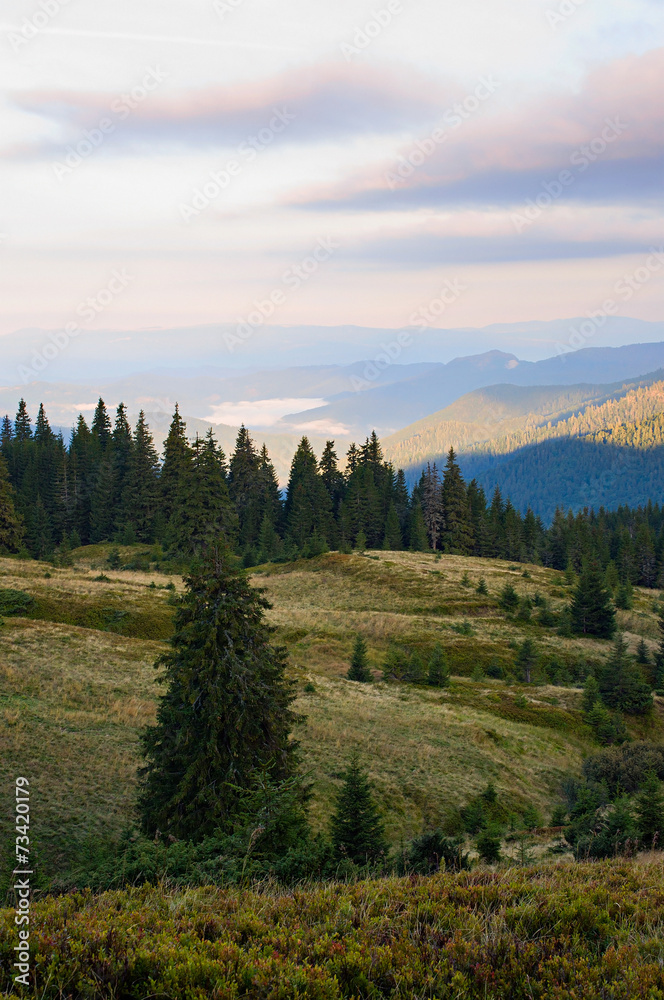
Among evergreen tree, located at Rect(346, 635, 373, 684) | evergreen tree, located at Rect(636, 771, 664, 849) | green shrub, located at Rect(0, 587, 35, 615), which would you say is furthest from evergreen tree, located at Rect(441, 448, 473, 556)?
evergreen tree, located at Rect(636, 771, 664, 849)

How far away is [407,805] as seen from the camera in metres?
18.3

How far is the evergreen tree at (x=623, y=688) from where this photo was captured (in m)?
33.2

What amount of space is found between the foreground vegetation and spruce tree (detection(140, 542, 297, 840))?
4.90 metres

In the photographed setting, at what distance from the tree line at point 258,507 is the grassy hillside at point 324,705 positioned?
20735 mm

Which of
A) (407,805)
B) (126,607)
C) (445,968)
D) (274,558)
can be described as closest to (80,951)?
(445,968)

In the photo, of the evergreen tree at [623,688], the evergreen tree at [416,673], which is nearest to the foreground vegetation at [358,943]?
the evergreen tree at [416,673]

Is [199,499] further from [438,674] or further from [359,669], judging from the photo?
[438,674]

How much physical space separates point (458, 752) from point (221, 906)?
19435 mm

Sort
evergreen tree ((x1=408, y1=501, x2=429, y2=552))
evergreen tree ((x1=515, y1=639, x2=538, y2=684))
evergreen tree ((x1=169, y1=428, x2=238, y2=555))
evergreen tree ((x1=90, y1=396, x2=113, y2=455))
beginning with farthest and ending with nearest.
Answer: evergreen tree ((x1=90, y1=396, x2=113, y2=455)) → evergreen tree ((x1=408, y1=501, x2=429, y2=552)) → evergreen tree ((x1=169, y1=428, x2=238, y2=555)) → evergreen tree ((x1=515, y1=639, x2=538, y2=684))

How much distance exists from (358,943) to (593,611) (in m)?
48.1

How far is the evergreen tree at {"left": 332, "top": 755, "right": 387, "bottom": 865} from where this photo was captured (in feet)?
34.2

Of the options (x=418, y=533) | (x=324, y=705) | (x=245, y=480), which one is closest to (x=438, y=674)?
(x=324, y=705)

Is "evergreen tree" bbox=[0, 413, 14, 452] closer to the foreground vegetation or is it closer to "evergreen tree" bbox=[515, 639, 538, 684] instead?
"evergreen tree" bbox=[515, 639, 538, 684]

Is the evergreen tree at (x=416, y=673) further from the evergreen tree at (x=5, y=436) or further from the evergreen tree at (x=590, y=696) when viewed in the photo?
the evergreen tree at (x=5, y=436)
